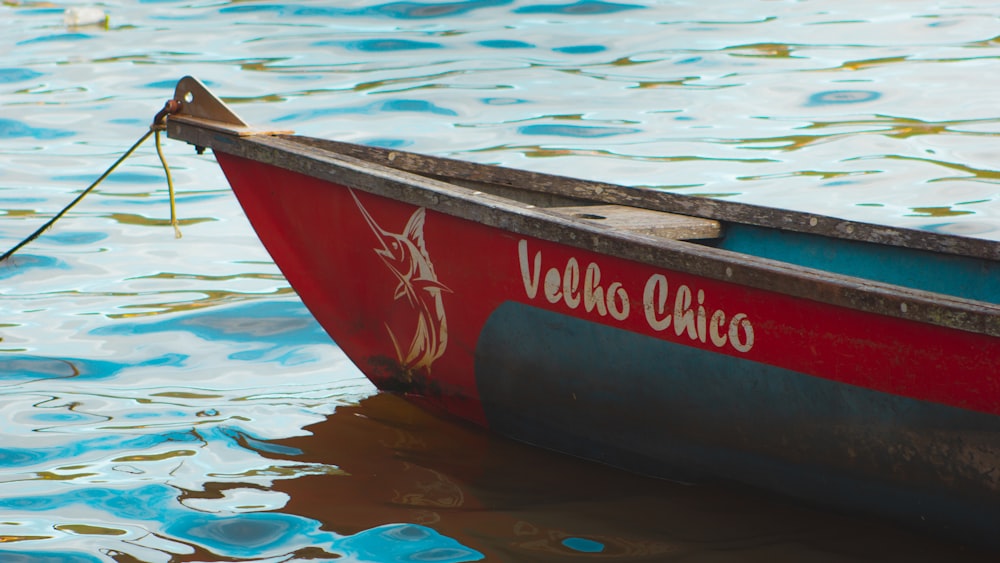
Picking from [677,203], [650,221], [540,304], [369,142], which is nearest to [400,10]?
[369,142]

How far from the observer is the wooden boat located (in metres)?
2.97

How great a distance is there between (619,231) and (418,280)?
0.84m

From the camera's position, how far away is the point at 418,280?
3.95 m

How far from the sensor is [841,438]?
3.13 meters

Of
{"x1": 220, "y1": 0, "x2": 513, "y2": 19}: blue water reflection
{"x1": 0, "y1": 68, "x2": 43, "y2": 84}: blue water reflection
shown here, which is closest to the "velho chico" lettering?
{"x1": 0, "y1": 68, "x2": 43, "y2": 84}: blue water reflection

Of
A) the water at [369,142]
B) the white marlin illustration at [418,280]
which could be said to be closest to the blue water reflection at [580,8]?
the water at [369,142]

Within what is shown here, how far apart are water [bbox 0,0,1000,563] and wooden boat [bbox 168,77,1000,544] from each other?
0.19 m

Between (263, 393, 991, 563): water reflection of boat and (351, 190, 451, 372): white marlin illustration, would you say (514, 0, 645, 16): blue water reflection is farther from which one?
(263, 393, 991, 563): water reflection of boat

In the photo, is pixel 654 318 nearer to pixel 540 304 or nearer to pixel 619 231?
pixel 619 231

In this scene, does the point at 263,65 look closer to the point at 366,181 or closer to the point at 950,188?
the point at 950,188

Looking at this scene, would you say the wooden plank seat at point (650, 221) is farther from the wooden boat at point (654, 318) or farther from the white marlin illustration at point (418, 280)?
the white marlin illustration at point (418, 280)

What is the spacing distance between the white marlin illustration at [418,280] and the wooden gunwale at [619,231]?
141 mm

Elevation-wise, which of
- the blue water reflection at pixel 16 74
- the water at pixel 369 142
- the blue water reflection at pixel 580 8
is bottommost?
the water at pixel 369 142

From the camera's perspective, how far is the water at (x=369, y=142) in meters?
3.43
